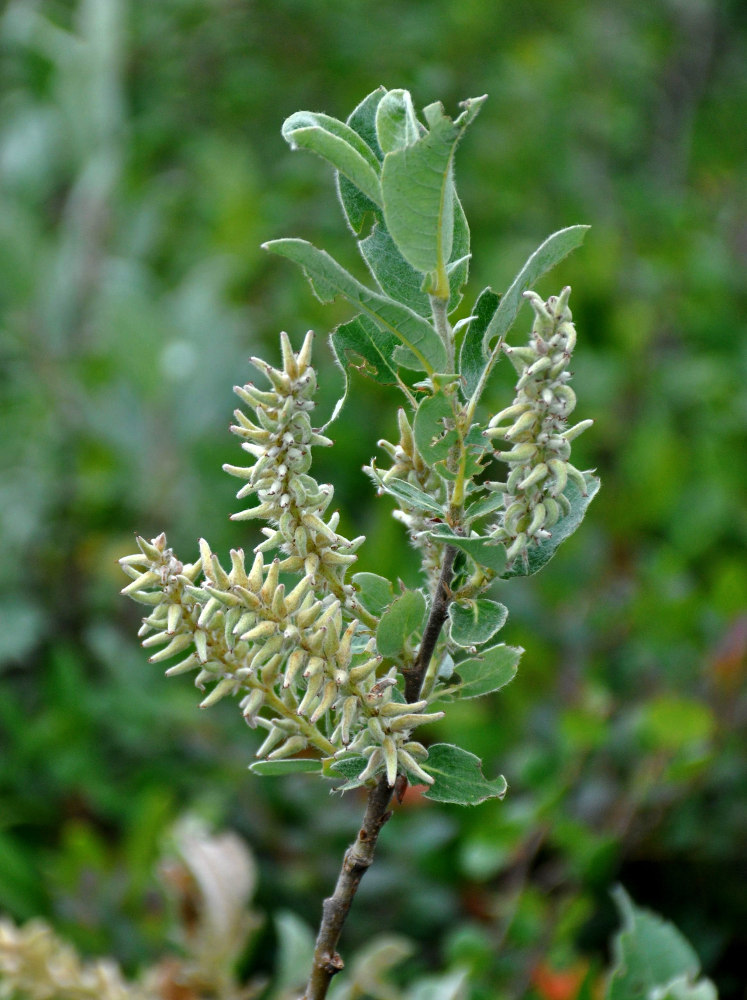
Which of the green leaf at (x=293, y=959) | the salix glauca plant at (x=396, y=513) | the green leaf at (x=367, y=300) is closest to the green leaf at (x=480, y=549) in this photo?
the salix glauca plant at (x=396, y=513)

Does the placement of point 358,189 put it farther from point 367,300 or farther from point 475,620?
point 475,620

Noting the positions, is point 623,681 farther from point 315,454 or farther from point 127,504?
point 127,504

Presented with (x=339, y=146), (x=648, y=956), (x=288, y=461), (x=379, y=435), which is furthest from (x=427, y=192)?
(x=379, y=435)

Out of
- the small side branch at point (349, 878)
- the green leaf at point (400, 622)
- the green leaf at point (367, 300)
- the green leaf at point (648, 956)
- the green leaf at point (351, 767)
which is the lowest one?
the green leaf at point (648, 956)

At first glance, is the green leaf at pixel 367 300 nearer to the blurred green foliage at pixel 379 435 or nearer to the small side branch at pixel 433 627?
the small side branch at pixel 433 627

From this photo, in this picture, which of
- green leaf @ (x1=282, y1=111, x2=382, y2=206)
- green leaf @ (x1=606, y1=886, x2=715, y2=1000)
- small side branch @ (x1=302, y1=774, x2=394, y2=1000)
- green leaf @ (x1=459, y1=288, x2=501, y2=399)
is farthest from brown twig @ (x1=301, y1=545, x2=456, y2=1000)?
green leaf @ (x1=606, y1=886, x2=715, y2=1000)

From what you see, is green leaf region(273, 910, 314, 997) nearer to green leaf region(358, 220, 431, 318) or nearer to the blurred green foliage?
the blurred green foliage

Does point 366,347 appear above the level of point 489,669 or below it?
above
